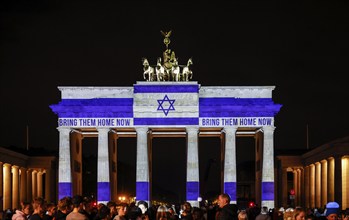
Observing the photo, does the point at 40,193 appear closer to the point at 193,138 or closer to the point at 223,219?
the point at 193,138

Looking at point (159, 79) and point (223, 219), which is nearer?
point (223, 219)

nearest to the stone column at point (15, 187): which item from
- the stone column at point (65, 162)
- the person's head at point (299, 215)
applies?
the stone column at point (65, 162)

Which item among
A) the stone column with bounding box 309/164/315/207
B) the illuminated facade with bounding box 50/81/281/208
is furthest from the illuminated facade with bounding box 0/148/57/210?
the stone column with bounding box 309/164/315/207

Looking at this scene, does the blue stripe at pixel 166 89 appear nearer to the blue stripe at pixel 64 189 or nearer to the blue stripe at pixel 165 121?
the blue stripe at pixel 165 121

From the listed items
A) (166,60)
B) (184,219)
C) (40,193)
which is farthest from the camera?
(40,193)

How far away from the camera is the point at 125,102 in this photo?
10612cm

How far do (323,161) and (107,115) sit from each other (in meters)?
26.7

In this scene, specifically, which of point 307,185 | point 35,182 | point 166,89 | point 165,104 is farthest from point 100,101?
point 307,185

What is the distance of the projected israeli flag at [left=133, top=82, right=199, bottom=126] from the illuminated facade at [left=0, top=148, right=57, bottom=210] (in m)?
16.1

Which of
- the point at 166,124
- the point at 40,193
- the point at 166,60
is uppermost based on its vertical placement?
the point at 166,60

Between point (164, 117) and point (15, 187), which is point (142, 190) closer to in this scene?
point (164, 117)

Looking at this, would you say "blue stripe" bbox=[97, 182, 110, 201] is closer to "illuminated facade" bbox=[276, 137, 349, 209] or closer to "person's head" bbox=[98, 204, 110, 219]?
"illuminated facade" bbox=[276, 137, 349, 209]

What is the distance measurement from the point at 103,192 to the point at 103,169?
8.55 ft

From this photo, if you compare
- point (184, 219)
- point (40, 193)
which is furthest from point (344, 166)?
point (184, 219)
